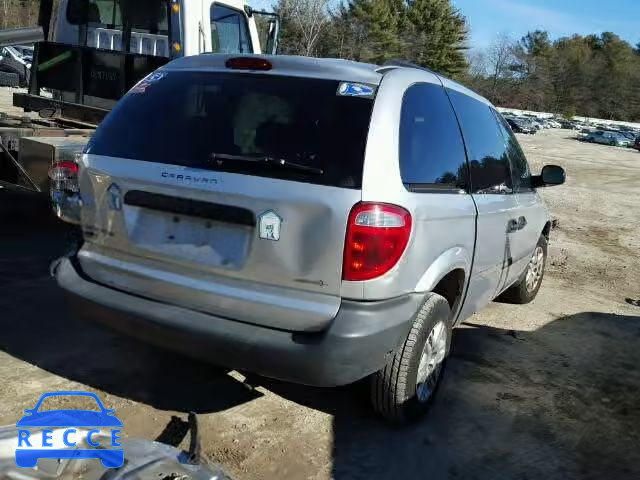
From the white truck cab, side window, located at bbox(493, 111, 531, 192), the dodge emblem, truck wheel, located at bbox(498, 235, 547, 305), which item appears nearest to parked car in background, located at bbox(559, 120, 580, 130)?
the white truck cab

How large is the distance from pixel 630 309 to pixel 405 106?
13.8ft

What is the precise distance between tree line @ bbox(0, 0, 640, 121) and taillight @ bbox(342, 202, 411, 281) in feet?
120

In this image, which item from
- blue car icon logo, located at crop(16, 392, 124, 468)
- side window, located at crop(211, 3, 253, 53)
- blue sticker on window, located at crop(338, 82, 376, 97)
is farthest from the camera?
side window, located at crop(211, 3, 253, 53)

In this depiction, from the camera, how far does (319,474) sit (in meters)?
2.91

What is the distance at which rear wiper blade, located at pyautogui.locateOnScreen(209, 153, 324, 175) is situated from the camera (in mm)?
2751

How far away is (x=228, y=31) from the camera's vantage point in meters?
7.30

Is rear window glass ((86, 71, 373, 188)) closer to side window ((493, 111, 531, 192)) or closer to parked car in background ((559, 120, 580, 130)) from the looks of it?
side window ((493, 111, 531, 192))

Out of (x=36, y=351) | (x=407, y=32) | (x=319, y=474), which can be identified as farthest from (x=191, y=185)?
(x=407, y=32)

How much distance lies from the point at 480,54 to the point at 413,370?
10162 cm

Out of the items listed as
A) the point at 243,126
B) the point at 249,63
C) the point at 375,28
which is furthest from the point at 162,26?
the point at 375,28

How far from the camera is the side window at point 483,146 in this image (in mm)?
3758

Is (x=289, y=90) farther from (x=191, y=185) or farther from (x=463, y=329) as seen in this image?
(x=463, y=329)

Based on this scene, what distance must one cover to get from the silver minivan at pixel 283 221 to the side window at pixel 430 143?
1 cm

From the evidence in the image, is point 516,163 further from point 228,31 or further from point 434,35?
point 434,35
